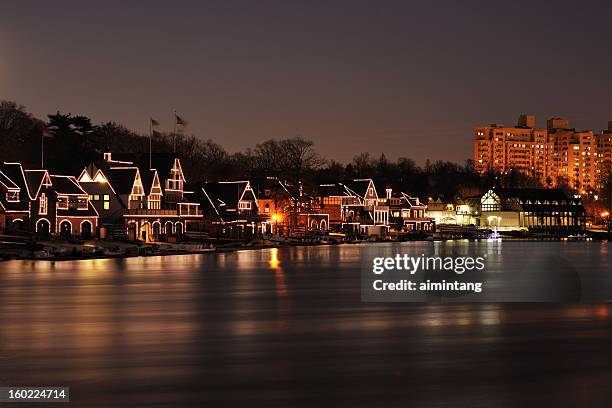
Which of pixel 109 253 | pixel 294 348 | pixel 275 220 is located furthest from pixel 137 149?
pixel 294 348

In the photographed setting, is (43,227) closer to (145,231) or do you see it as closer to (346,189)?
(145,231)

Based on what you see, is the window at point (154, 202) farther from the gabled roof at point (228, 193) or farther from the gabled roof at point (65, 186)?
the gabled roof at point (228, 193)

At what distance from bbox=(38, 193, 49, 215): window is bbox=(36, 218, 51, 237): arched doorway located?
29.3 inches

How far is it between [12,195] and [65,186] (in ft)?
23.1

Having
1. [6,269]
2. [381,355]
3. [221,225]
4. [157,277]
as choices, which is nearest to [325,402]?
[381,355]

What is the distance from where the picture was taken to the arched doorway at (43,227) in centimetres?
9006

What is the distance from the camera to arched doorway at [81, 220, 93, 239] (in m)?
95.5

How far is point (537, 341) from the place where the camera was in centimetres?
2766

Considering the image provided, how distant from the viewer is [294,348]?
26.3 m

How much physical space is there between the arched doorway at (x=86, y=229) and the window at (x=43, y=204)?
4762 mm

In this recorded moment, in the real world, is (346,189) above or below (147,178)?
above

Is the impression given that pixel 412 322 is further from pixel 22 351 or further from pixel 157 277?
pixel 157 277
